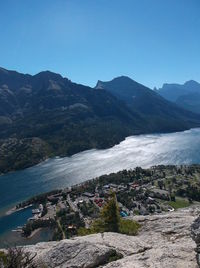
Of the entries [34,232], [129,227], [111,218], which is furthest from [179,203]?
[129,227]

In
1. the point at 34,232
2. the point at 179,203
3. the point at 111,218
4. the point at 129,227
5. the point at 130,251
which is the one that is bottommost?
the point at 179,203

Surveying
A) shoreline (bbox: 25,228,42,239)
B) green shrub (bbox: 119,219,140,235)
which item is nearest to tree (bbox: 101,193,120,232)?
green shrub (bbox: 119,219,140,235)

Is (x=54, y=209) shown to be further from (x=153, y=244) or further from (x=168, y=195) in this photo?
(x=153, y=244)

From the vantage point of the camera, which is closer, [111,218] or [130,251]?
[130,251]

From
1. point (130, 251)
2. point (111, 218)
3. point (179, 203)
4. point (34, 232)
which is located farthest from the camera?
point (179, 203)

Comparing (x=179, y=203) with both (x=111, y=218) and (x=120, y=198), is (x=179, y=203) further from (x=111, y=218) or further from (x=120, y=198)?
(x=111, y=218)

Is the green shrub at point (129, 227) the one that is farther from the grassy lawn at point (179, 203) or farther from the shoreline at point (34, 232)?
the grassy lawn at point (179, 203)

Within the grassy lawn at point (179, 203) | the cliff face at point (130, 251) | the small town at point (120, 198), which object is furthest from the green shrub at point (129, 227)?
the grassy lawn at point (179, 203)
